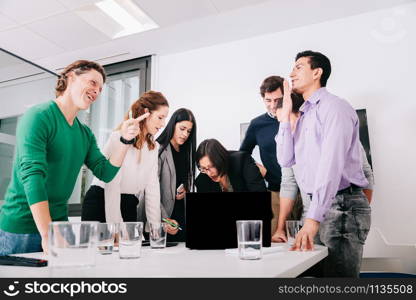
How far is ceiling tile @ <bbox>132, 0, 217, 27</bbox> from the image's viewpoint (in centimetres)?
243

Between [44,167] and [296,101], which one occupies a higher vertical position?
[296,101]

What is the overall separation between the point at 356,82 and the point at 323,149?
0.76 m

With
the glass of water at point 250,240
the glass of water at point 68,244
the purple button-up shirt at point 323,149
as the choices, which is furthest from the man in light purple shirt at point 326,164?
the glass of water at point 68,244

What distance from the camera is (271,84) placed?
102 inches

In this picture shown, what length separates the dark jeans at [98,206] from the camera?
2354 millimetres

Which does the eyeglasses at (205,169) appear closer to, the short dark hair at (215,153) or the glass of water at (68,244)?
the short dark hair at (215,153)

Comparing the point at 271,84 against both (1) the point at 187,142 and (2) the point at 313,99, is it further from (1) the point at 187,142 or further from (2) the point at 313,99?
(1) the point at 187,142

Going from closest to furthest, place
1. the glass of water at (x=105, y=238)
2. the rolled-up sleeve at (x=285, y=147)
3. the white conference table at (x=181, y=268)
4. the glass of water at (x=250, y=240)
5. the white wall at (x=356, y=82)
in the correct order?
the white conference table at (x=181, y=268), the glass of water at (x=250, y=240), the glass of water at (x=105, y=238), the white wall at (x=356, y=82), the rolled-up sleeve at (x=285, y=147)

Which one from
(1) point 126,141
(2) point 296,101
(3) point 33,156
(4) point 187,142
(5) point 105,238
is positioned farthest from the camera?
(4) point 187,142

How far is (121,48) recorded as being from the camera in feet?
10.1

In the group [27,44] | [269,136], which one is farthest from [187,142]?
[27,44]

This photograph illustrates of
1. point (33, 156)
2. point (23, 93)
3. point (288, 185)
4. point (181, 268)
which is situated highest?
point (23, 93)

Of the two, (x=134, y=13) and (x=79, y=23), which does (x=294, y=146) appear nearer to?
(x=134, y=13)

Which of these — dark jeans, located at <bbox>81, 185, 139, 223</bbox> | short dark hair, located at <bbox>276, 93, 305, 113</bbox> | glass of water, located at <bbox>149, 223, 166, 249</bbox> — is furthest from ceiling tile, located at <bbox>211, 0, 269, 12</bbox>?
glass of water, located at <bbox>149, 223, 166, 249</bbox>
